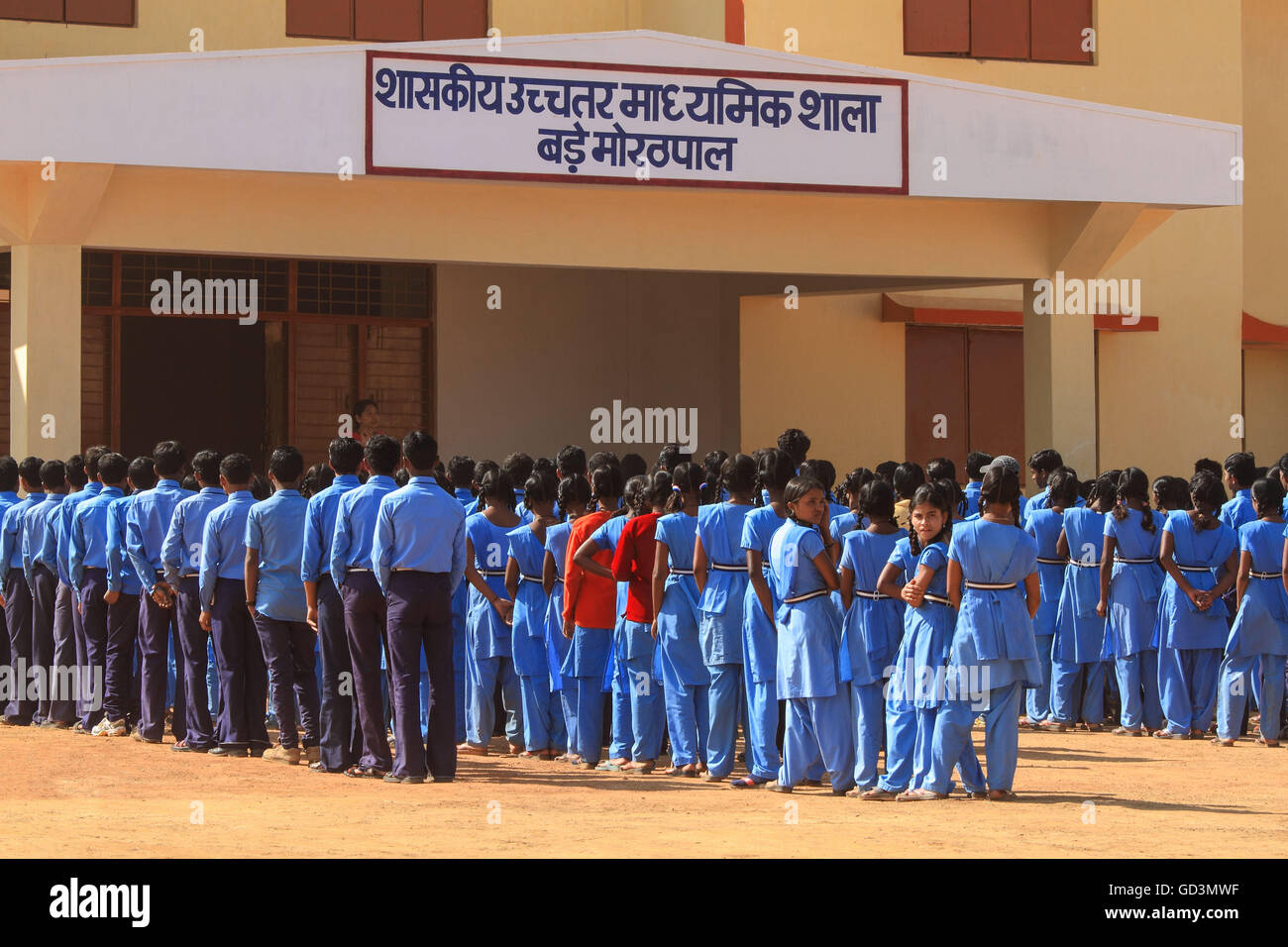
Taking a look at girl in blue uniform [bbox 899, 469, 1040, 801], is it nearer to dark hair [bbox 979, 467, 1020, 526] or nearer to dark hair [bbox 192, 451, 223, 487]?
dark hair [bbox 979, 467, 1020, 526]

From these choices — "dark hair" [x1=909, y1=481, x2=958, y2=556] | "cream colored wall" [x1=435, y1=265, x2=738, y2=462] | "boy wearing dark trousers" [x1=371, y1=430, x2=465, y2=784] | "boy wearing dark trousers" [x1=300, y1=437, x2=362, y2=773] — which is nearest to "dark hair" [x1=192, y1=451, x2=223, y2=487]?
"boy wearing dark trousers" [x1=300, y1=437, x2=362, y2=773]

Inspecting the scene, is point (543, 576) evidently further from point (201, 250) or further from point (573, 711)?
point (201, 250)

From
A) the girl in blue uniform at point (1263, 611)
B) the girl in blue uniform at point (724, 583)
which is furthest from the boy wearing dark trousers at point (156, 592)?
the girl in blue uniform at point (1263, 611)

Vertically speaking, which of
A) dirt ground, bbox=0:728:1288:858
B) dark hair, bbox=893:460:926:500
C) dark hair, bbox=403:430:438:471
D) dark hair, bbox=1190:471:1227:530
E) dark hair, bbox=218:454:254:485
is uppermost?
dark hair, bbox=403:430:438:471

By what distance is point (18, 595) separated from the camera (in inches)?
484

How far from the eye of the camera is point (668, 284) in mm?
19844

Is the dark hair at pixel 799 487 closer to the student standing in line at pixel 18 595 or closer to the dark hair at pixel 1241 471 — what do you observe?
the dark hair at pixel 1241 471

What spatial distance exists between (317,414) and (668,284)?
3.98 metres

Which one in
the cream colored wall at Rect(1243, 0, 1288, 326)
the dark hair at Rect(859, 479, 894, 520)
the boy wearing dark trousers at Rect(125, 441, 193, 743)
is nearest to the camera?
the dark hair at Rect(859, 479, 894, 520)

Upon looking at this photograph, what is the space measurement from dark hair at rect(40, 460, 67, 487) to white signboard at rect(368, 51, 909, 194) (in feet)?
10.7

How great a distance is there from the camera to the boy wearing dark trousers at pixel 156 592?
35.8 ft

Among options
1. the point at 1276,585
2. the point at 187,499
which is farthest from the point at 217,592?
the point at 1276,585

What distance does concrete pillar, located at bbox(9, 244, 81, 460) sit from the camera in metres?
13.7

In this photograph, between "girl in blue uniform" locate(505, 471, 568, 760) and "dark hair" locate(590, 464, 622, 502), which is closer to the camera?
Answer: "dark hair" locate(590, 464, 622, 502)
